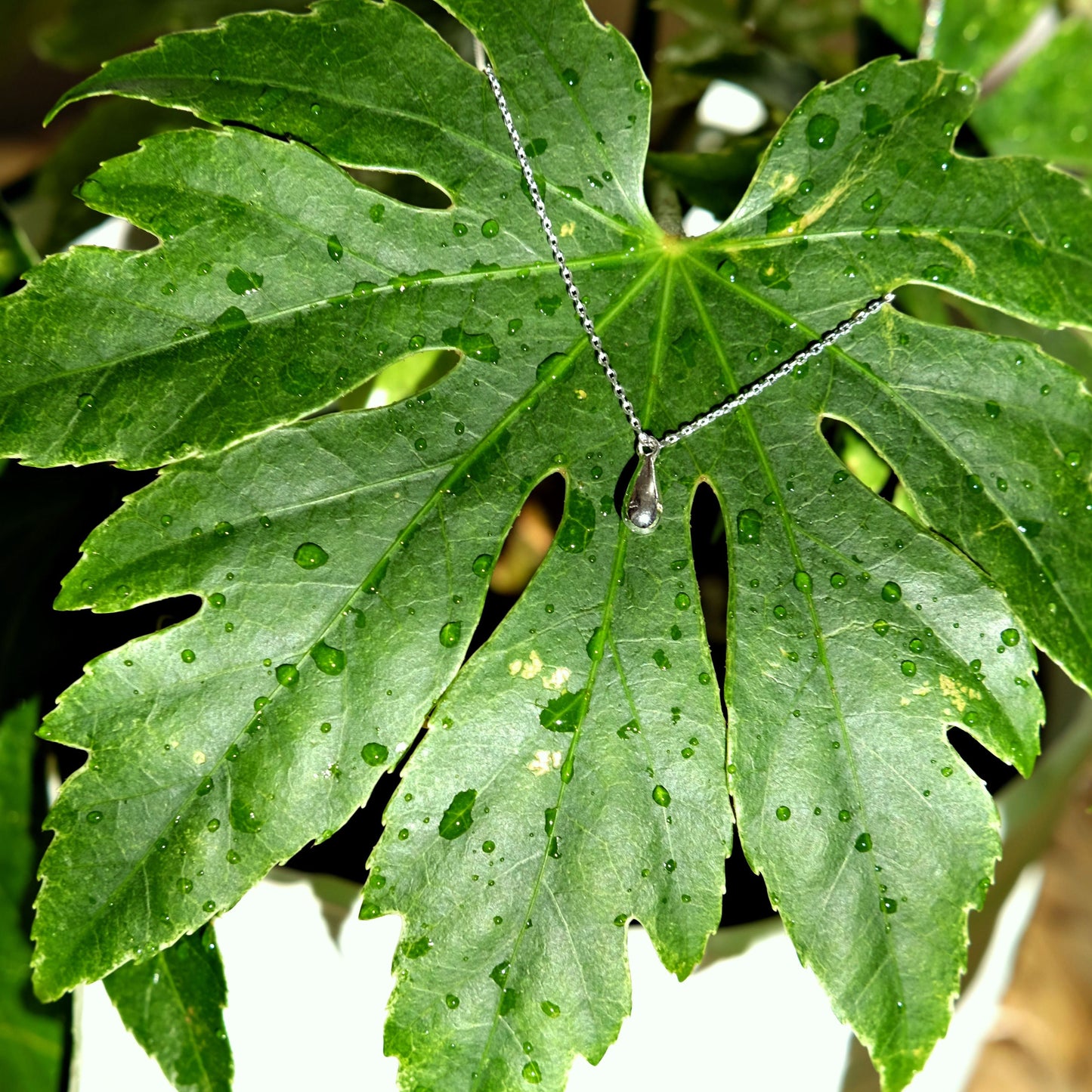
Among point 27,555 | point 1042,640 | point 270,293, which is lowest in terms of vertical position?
point 27,555

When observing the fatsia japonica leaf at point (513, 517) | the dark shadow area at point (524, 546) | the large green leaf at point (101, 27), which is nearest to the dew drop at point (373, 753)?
the fatsia japonica leaf at point (513, 517)

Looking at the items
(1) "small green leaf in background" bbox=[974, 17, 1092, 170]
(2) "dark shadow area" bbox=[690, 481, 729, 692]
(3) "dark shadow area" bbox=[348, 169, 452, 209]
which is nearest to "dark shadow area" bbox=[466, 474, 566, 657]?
(2) "dark shadow area" bbox=[690, 481, 729, 692]

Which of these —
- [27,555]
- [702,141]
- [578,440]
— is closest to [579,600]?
[578,440]

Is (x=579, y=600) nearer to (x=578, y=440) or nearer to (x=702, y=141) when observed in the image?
(x=578, y=440)

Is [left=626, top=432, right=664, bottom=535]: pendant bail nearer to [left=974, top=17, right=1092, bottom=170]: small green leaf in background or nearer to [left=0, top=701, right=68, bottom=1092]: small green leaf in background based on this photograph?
[left=0, top=701, right=68, bottom=1092]: small green leaf in background

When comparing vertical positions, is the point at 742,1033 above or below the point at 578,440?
below

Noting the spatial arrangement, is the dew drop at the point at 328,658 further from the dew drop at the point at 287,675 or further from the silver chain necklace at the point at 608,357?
the silver chain necklace at the point at 608,357

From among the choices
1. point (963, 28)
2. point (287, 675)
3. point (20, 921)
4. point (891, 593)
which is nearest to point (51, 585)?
point (20, 921)
